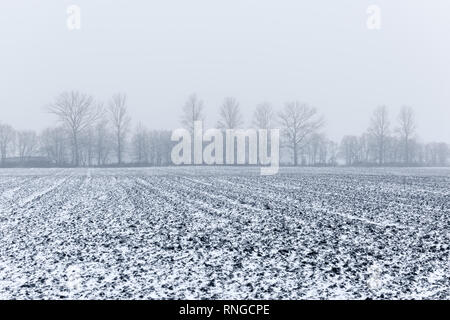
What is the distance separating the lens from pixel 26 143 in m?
139

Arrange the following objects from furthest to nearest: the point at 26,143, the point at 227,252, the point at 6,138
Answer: the point at 26,143 < the point at 6,138 < the point at 227,252

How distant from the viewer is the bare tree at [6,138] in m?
125

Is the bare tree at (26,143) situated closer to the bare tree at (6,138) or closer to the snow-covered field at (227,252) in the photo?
the bare tree at (6,138)

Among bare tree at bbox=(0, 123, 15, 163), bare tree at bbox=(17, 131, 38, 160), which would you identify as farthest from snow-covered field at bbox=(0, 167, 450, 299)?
bare tree at bbox=(17, 131, 38, 160)

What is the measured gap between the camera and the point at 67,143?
114188 mm

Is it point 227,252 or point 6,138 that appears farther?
point 6,138

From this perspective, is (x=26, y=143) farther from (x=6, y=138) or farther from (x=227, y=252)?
(x=227, y=252)

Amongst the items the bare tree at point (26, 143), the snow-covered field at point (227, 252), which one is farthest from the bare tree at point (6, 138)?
the snow-covered field at point (227, 252)

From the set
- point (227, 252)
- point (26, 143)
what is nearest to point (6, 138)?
point (26, 143)

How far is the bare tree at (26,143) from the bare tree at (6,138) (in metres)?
2.77

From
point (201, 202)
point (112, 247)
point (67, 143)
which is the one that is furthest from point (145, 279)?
point (67, 143)

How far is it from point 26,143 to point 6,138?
11.2m
